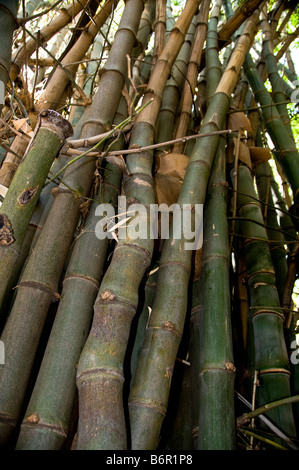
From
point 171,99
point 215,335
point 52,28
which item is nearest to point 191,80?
point 171,99

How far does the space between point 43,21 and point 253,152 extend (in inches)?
124

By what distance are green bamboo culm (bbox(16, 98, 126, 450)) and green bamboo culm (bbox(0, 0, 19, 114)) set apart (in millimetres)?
483

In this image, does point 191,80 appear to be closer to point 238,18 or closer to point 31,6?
point 238,18

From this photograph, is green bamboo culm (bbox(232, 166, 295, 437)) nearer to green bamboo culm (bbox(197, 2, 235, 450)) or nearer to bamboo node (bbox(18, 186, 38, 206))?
green bamboo culm (bbox(197, 2, 235, 450))

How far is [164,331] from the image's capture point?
126 centimetres

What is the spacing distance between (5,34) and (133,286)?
96cm

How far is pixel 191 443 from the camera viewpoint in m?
1.37

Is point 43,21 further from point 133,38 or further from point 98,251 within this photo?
point 98,251

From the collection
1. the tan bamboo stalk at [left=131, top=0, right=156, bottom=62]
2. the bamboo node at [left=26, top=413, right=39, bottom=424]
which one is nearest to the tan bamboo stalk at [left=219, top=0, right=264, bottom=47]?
the tan bamboo stalk at [left=131, top=0, right=156, bottom=62]

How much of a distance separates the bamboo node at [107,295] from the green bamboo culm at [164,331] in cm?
19

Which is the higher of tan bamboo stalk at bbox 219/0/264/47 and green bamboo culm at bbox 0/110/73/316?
tan bamboo stalk at bbox 219/0/264/47

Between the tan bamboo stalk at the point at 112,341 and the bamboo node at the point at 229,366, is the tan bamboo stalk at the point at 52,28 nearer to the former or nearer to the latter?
the tan bamboo stalk at the point at 112,341

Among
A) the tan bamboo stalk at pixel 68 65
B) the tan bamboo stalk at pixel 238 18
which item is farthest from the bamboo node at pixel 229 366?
the tan bamboo stalk at pixel 238 18

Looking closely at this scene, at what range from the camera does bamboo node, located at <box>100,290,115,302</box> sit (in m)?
1.18
